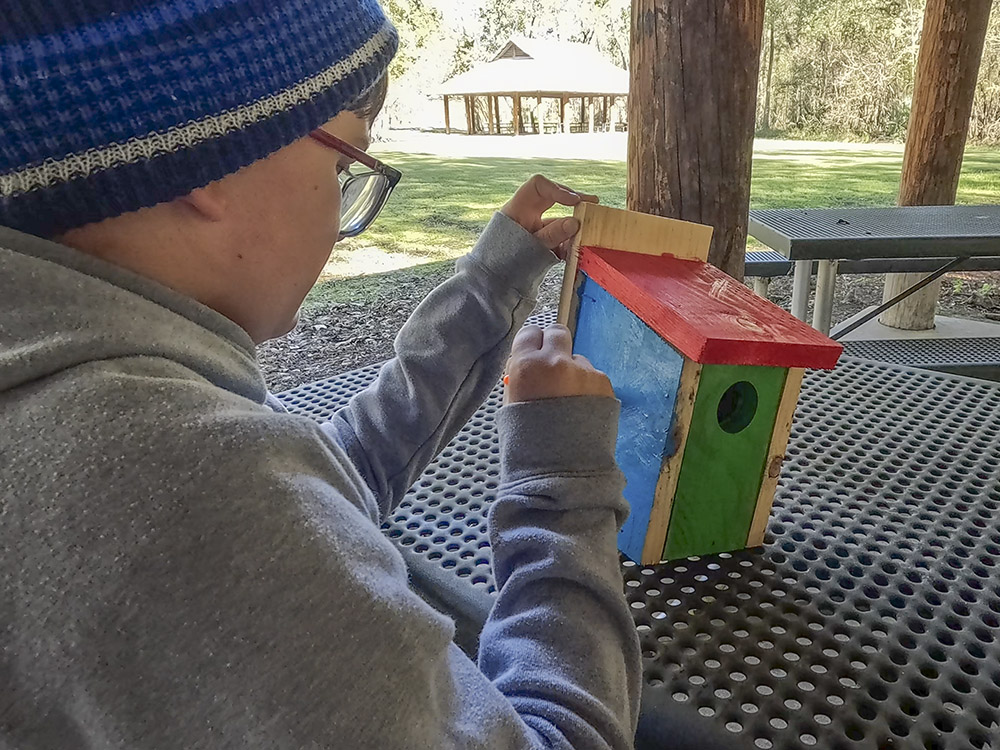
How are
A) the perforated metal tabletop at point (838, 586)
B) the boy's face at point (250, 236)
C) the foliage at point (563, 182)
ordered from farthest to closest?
the foliage at point (563, 182) < the perforated metal tabletop at point (838, 586) < the boy's face at point (250, 236)

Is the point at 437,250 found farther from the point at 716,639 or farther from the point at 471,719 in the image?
the point at 471,719

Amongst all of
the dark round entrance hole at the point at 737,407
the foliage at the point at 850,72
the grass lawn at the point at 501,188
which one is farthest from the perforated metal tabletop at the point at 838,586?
the foliage at the point at 850,72

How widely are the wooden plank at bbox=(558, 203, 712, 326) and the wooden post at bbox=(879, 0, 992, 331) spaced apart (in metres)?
2.68

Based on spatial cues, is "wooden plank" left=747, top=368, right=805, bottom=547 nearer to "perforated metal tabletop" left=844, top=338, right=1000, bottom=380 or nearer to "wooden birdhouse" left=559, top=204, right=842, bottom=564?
"wooden birdhouse" left=559, top=204, right=842, bottom=564

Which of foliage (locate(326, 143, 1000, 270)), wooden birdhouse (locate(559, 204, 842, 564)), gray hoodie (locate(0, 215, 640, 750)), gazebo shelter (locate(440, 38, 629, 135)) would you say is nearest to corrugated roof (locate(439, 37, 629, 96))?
gazebo shelter (locate(440, 38, 629, 135))

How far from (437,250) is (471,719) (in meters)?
2.49

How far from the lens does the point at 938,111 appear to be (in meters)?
3.21

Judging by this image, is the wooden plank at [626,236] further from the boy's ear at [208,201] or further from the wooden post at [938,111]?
the wooden post at [938,111]

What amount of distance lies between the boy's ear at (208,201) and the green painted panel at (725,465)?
0.51m

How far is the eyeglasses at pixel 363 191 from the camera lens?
2.09ft

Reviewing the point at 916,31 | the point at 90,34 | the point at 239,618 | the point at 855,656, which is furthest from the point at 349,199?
the point at 916,31

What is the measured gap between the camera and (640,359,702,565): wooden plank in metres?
0.78

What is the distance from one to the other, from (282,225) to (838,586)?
62 centimetres

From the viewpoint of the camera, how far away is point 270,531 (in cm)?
37
